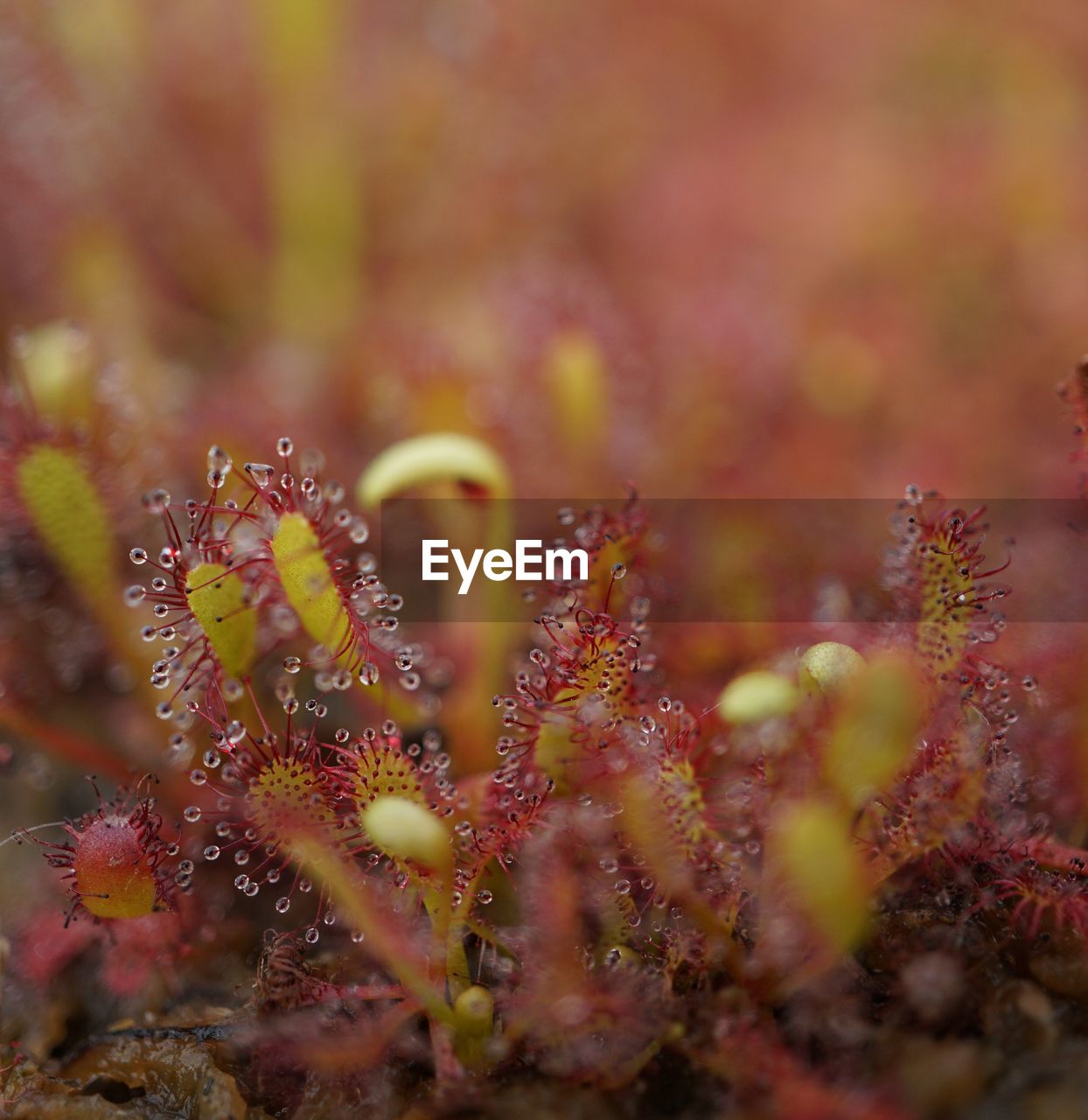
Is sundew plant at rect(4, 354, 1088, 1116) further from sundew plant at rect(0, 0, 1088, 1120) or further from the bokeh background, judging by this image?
the bokeh background

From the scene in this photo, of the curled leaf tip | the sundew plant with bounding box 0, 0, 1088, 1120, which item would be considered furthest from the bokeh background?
the curled leaf tip

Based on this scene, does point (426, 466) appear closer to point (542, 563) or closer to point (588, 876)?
point (542, 563)

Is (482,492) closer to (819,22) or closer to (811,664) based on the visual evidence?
(811,664)

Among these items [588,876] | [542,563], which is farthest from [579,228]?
[588,876]

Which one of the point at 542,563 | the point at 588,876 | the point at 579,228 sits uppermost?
the point at 579,228

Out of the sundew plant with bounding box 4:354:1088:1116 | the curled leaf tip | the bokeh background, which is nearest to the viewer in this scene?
the sundew plant with bounding box 4:354:1088:1116

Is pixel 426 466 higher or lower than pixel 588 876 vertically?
higher

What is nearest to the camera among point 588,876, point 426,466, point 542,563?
point 588,876

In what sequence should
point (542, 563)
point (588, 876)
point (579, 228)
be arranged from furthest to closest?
point (579, 228), point (542, 563), point (588, 876)
